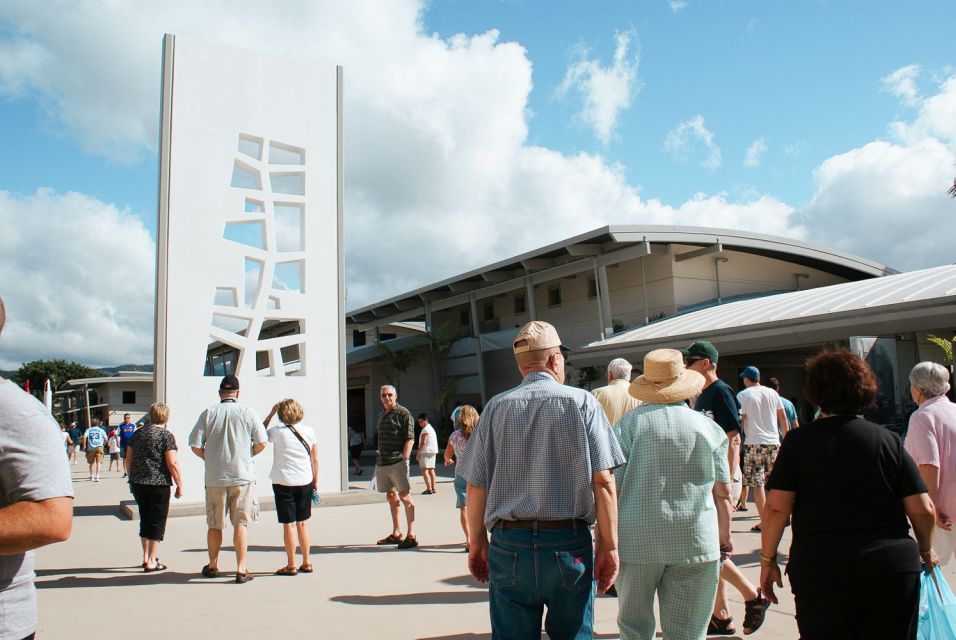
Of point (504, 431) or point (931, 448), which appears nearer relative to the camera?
point (504, 431)

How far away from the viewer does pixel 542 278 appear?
77.2 ft

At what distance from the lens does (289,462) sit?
7.09 m

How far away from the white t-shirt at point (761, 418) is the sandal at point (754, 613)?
14.0 feet

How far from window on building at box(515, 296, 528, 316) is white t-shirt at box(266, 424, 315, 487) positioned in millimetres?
20591

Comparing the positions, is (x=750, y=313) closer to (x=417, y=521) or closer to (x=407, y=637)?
(x=417, y=521)

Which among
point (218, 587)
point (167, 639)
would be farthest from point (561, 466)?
point (218, 587)

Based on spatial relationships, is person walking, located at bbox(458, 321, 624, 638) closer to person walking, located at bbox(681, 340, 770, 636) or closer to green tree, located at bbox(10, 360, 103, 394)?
person walking, located at bbox(681, 340, 770, 636)

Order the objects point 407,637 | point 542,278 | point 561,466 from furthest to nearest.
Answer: point 542,278 → point 407,637 → point 561,466

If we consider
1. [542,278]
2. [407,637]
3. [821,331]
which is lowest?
[407,637]

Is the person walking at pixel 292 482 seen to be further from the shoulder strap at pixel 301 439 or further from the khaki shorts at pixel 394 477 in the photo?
the khaki shorts at pixel 394 477

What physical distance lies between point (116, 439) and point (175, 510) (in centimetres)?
1528

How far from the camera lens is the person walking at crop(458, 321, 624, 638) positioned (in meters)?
3.11

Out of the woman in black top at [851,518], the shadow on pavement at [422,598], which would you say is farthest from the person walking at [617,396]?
the woman in black top at [851,518]

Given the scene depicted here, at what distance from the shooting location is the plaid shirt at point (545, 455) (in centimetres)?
316
